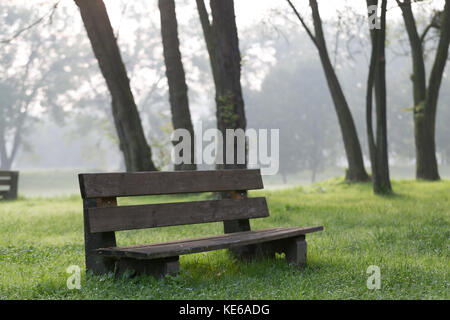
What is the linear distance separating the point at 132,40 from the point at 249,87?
12.3 metres

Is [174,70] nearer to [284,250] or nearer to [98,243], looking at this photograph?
[284,250]

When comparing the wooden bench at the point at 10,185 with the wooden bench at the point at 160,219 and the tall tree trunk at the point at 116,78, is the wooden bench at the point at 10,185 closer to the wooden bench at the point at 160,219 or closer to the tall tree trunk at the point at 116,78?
the tall tree trunk at the point at 116,78

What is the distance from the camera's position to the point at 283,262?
5430mm

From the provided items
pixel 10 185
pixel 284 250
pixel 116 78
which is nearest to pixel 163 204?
pixel 284 250

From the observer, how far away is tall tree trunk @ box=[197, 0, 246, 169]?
33.9 feet

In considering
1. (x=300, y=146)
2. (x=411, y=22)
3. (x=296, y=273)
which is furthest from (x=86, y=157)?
(x=296, y=273)

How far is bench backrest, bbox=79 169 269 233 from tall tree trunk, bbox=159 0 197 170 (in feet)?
28.6

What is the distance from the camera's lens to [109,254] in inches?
175

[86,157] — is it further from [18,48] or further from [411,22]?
[411,22]

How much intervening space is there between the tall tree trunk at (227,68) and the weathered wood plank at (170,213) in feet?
14.9

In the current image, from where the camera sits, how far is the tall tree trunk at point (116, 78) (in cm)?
1114

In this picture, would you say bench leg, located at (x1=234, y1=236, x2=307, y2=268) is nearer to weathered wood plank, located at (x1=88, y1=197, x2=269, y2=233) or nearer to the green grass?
the green grass

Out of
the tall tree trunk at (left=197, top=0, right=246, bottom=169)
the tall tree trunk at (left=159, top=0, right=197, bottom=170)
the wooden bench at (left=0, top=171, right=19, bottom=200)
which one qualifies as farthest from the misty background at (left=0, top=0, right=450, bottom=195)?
the tall tree trunk at (left=197, top=0, right=246, bottom=169)

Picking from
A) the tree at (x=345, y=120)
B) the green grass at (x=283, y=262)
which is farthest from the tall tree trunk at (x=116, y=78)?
the tree at (x=345, y=120)
